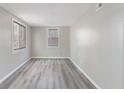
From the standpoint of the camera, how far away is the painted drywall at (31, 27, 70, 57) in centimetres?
939

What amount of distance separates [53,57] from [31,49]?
5.16 feet

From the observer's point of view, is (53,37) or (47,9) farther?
(53,37)

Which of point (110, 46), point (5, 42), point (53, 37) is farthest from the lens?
point (53, 37)

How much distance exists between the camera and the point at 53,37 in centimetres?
941

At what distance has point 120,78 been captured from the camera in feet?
7.09

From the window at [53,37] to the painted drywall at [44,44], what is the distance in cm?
27

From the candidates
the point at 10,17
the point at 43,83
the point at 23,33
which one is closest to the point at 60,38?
the point at 23,33

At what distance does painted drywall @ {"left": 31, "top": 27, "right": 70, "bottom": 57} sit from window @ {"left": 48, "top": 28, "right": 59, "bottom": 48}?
0.88 feet

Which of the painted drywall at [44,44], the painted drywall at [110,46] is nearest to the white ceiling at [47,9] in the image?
A: the painted drywall at [110,46]

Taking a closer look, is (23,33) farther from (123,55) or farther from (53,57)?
(123,55)

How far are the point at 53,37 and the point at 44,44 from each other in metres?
0.77

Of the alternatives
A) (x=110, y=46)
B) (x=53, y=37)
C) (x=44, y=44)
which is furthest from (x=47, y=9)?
(x=44, y=44)

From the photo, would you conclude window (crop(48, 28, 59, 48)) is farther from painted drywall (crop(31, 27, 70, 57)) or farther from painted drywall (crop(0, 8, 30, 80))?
painted drywall (crop(0, 8, 30, 80))

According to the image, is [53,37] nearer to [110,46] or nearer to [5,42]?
[5,42]
